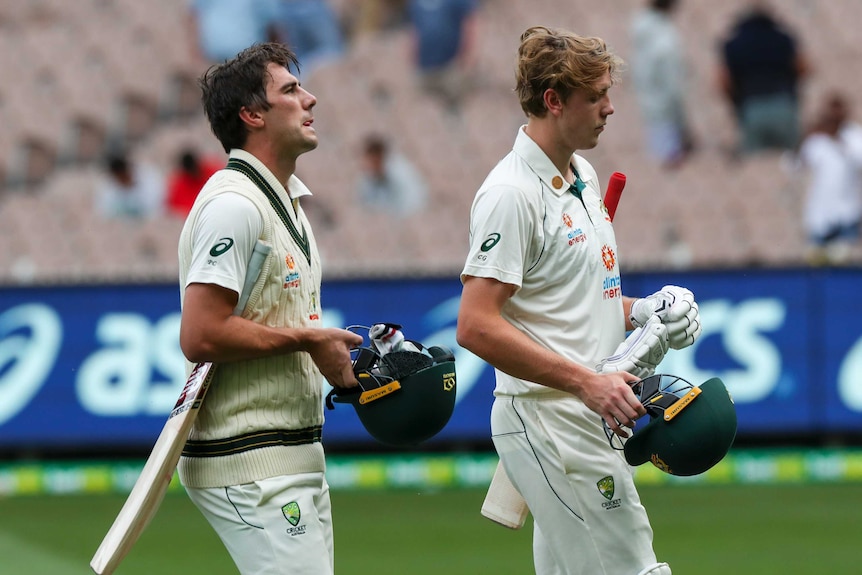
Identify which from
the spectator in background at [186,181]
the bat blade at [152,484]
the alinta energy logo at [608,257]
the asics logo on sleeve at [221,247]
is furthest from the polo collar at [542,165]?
the spectator in background at [186,181]

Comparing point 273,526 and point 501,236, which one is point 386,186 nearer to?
point 501,236

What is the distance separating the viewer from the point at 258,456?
4230 millimetres

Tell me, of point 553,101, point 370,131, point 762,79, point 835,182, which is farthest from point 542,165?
point 370,131

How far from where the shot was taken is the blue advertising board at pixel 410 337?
1017 cm

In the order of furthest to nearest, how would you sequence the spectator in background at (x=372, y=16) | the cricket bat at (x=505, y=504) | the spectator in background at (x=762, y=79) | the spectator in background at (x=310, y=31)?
the spectator in background at (x=372, y=16)
the spectator in background at (x=310, y=31)
the spectator in background at (x=762, y=79)
the cricket bat at (x=505, y=504)

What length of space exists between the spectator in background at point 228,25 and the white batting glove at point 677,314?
9.92 m

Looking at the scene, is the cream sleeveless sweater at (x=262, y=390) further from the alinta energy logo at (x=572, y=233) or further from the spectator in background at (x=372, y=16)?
the spectator in background at (x=372, y=16)

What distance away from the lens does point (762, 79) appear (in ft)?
43.6

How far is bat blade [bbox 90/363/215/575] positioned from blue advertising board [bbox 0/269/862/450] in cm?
592

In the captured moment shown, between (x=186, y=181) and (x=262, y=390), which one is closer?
(x=262, y=390)

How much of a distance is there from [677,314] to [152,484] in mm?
1575

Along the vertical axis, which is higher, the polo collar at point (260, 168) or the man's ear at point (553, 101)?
the man's ear at point (553, 101)

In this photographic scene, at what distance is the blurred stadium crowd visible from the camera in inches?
514

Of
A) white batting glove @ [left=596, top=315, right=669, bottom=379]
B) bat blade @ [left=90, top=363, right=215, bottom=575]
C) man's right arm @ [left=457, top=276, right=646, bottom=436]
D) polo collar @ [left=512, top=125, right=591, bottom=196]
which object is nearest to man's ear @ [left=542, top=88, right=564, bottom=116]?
polo collar @ [left=512, top=125, right=591, bottom=196]
